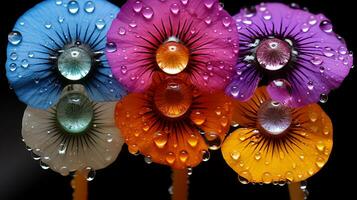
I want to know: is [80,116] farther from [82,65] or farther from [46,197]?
[46,197]

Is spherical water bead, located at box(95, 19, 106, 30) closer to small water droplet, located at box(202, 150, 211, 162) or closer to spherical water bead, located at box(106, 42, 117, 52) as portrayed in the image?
spherical water bead, located at box(106, 42, 117, 52)

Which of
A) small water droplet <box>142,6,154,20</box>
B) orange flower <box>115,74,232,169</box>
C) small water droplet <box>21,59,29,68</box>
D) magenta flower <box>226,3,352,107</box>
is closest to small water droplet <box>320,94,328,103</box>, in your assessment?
magenta flower <box>226,3,352,107</box>

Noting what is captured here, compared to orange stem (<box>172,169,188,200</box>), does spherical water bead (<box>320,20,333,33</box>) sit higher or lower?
higher

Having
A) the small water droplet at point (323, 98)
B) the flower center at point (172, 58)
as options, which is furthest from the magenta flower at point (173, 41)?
the small water droplet at point (323, 98)

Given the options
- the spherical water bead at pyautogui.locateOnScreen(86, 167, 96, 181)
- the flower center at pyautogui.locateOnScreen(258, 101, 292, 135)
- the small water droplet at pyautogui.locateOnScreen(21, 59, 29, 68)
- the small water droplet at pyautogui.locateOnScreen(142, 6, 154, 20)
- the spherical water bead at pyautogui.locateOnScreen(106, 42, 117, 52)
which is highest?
the small water droplet at pyautogui.locateOnScreen(142, 6, 154, 20)

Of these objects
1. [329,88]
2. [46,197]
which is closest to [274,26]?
[329,88]

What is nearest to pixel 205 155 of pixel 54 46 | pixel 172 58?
pixel 172 58
